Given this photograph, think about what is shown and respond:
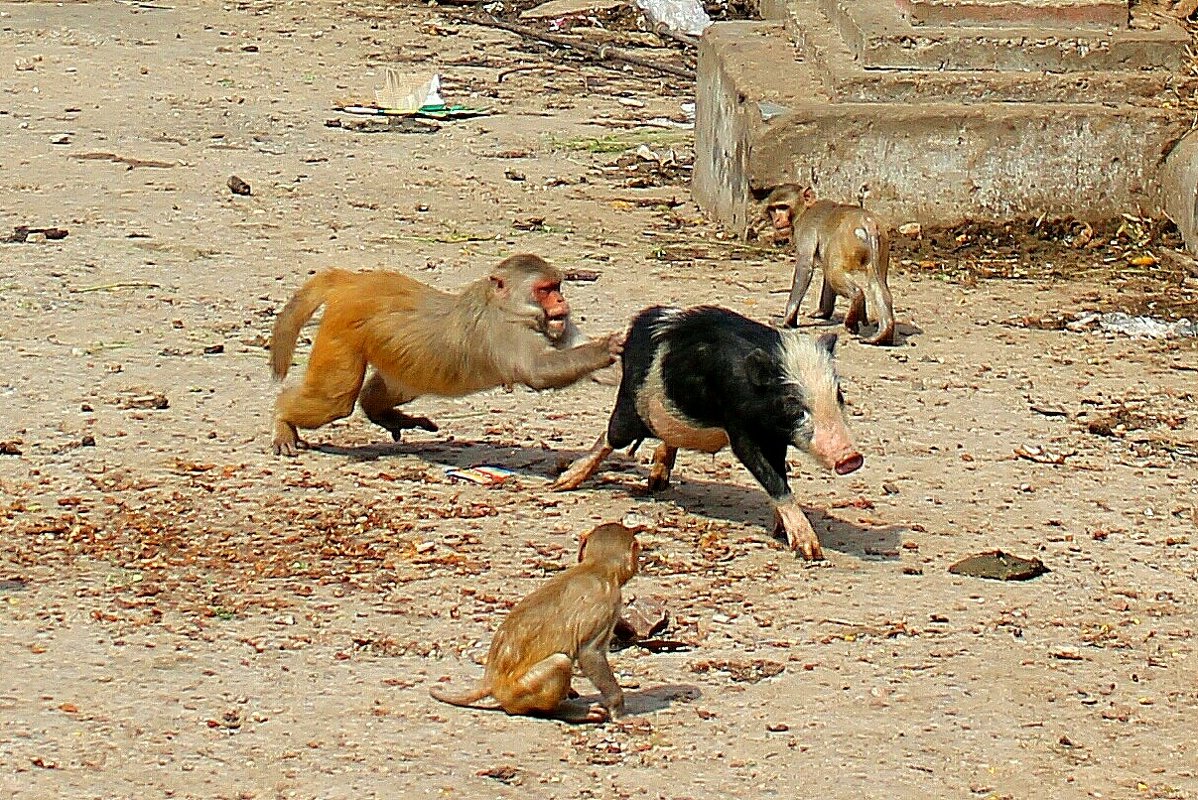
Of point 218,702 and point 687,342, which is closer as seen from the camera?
point 218,702

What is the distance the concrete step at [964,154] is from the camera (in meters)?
10.4

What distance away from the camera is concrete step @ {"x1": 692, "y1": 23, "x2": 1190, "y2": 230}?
10414 millimetres

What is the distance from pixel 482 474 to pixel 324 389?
2.03 ft

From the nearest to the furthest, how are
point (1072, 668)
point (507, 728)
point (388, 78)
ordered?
point (507, 728)
point (1072, 668)
point (388, 78)

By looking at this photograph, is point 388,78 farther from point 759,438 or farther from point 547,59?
point 759,438

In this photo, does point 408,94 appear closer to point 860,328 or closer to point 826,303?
point 826,303

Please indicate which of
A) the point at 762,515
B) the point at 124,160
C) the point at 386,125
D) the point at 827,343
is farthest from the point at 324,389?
the point at 386,125

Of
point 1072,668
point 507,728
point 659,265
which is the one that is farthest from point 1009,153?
point 507,728

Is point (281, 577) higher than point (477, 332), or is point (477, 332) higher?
point (477, 332)

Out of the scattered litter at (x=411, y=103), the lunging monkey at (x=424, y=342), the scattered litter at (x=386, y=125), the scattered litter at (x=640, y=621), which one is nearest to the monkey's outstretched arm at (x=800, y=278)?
the lunging monkey at (x=424, y=342)

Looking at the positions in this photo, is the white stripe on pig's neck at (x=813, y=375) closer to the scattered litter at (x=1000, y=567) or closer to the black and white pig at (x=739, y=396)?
the black and white pig at (x=739, y=396)

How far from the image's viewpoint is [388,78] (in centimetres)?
1479

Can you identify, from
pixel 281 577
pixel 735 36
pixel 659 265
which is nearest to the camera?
pixel 281 577

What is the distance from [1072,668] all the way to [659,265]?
521 centimetres
